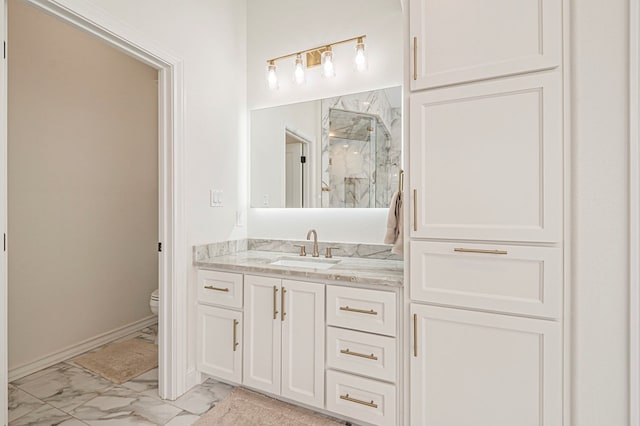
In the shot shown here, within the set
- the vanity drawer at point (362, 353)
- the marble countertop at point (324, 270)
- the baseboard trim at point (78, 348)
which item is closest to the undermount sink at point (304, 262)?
the marble countertop at point (324, 270)

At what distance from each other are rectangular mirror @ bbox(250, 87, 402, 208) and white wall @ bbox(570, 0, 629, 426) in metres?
1.00

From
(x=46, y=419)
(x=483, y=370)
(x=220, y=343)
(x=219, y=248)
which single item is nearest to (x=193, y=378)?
(x=220, y=343)

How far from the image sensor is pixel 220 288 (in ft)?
6.69

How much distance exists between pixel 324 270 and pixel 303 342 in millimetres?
414

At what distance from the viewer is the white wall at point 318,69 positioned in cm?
217

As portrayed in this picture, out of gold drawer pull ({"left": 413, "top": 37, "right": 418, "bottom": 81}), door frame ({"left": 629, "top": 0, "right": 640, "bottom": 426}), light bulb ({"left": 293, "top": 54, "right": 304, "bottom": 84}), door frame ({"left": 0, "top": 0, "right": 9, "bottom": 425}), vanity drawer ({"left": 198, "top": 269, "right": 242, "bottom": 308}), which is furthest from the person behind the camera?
light bulb ({"left": 293, "top": 54, "right": 304, "bottom": 84})

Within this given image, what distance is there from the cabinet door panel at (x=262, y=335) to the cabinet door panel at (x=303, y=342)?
0.18 feet

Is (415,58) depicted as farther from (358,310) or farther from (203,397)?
(203,397)

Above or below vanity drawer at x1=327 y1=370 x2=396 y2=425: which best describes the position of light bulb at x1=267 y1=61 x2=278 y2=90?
above

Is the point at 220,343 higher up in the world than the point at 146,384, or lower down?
higher up

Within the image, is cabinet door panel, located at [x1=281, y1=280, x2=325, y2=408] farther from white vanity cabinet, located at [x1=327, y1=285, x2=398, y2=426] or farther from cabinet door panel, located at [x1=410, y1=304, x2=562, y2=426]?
cabinet door panel, located at [x1=410, y1=304, x2=562, y2=426]

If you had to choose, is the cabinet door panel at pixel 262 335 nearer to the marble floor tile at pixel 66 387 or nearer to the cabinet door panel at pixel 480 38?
the marble floor tile at pixel 66 387

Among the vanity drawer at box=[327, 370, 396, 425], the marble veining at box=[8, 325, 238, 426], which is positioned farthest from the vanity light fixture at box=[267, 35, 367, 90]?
the marble veining at box=[8, 325, 238, 426]

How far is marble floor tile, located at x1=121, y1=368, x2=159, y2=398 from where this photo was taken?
2.07 metres
